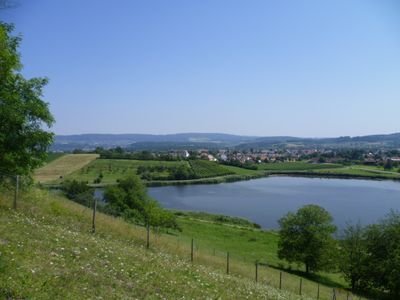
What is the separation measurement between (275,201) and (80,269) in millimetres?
98842

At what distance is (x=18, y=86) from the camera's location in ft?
62.5

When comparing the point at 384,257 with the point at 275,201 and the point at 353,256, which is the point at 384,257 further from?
the point at 275,201

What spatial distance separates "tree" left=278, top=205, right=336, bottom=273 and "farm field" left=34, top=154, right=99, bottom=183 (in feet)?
299

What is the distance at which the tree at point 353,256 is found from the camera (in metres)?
38.9

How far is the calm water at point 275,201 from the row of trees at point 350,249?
31.7m

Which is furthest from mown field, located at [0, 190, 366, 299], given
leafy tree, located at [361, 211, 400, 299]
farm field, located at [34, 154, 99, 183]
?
farm field, located at [34, 154, 99, 183]

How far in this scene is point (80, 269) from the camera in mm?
10867

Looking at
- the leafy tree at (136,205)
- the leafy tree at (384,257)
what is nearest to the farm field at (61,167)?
the leafy tree at (136,205)

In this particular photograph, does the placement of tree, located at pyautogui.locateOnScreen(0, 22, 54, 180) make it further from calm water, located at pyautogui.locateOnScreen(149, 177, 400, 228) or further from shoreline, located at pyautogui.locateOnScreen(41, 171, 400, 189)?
shoreline, located at pyautogui.locateOnScreen(41, 171, 400, 189)

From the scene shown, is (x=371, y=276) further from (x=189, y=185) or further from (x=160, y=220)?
(x=189, y=185)

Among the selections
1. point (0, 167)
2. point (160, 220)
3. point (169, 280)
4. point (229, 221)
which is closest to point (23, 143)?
point (0, 167)

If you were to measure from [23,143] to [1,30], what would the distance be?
199 inches

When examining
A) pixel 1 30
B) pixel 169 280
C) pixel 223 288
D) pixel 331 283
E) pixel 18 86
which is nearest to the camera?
pixel 169 280

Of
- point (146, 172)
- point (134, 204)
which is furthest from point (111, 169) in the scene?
→ point (134, 204)
